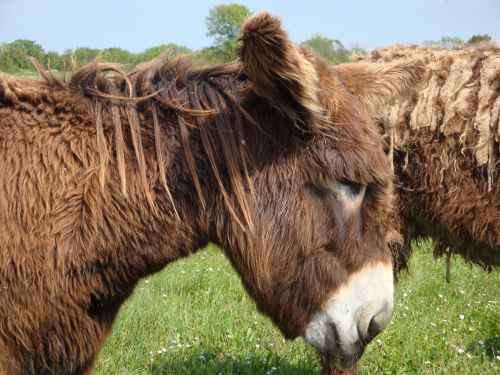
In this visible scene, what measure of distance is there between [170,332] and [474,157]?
266 cm

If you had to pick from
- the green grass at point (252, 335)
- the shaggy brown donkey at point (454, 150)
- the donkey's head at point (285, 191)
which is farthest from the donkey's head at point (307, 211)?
the green grass at point (252, 335)

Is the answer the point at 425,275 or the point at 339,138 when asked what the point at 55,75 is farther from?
the point at 425,275

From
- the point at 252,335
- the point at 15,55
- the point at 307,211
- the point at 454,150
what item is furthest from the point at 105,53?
the point at 252,335

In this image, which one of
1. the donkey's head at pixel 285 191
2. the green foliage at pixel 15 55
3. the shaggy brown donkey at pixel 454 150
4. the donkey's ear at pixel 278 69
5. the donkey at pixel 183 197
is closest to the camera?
the donkey's ear at pixel 278 69

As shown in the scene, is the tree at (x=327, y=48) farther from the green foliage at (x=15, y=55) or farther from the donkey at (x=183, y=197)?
the green foliage at (x=15, y=55)

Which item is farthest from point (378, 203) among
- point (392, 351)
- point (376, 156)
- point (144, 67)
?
point (392, 351)

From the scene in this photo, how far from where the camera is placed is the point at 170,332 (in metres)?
4.54

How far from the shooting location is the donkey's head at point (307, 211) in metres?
2.12

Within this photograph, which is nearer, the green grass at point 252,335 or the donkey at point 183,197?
the donkey at point 183,197

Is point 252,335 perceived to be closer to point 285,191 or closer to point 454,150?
point 454,150

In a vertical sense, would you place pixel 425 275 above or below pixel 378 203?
below

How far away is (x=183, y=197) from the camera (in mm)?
2139

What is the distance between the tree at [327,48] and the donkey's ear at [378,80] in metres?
0.14

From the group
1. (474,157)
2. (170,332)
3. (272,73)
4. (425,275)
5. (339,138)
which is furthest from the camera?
(425,275)
